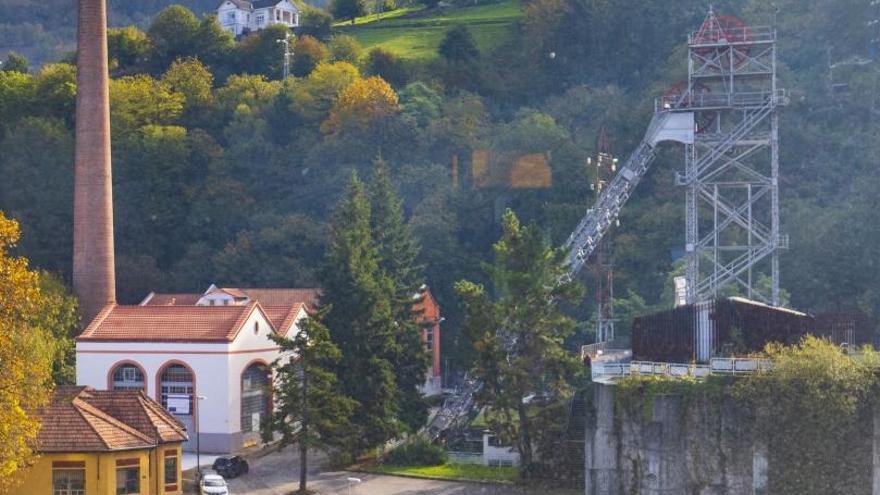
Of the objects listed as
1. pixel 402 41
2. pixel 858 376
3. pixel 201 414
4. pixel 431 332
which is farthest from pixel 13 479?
pixel 402 41

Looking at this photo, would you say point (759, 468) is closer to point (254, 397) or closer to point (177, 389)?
point (254, 397)

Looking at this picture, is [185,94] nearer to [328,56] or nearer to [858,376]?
[328,56]

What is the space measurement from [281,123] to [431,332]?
27.1 meters

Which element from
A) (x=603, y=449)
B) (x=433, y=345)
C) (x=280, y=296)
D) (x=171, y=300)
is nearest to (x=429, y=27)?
(x=433, y=345)

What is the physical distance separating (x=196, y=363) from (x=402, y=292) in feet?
29.5

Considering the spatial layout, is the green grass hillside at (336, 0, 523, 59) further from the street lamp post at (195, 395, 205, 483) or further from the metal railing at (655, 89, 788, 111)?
the street lamp post at (195, 395, 205, 483)

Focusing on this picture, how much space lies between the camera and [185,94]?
103m

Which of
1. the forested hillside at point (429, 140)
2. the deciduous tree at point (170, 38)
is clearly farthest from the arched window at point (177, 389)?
the deciduous tree at point (170, 38)

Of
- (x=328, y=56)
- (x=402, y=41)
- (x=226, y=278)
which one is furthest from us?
(x=402, y=41)

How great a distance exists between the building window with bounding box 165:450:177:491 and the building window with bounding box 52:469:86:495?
3.25 metres

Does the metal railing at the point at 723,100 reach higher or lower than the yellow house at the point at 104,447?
higher

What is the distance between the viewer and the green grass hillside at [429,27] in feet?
371

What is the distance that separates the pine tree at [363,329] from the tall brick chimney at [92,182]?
15.1 m

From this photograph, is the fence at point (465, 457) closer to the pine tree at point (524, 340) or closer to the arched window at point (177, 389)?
the pine tree at point (524, 340)
